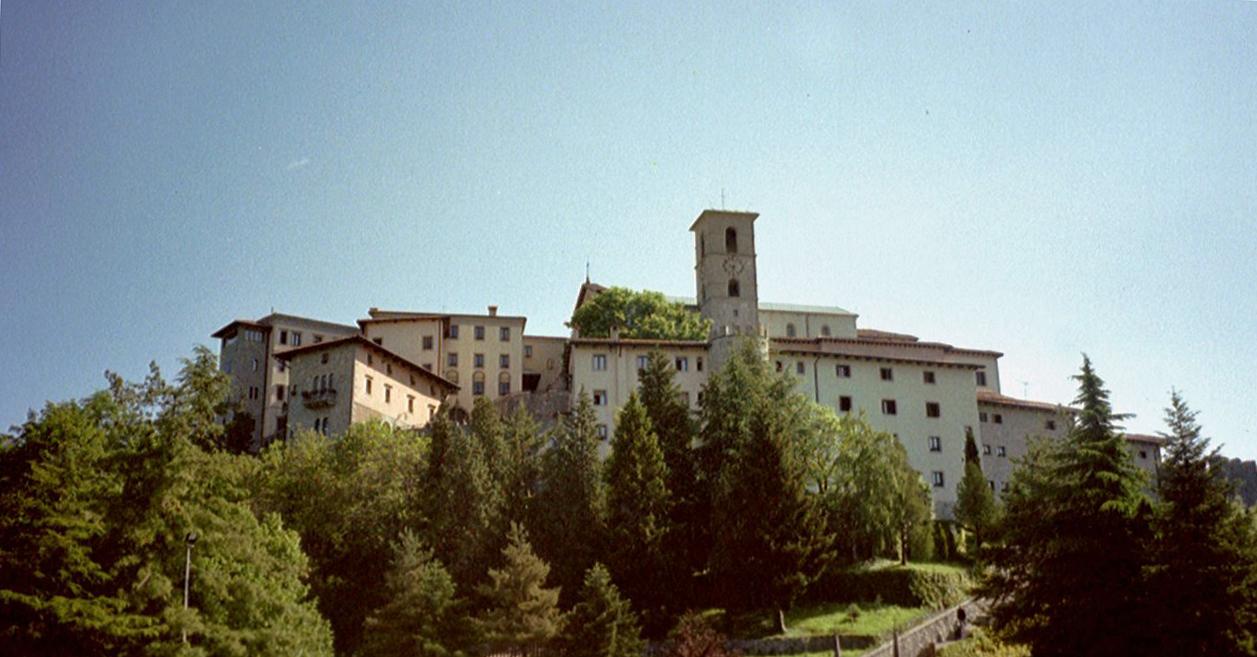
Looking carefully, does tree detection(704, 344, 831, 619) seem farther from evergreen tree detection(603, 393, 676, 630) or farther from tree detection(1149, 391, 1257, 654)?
tree detection(1149, 391, 1257, 654)

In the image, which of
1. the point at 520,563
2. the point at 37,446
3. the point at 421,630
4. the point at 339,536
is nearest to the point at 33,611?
the point at 37,446

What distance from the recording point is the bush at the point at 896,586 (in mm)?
49312

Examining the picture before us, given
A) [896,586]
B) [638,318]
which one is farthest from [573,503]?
[638,318]

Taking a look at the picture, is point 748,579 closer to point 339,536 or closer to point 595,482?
point 595,482

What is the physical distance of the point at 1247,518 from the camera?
33.2 m

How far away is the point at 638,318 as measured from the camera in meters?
87.9

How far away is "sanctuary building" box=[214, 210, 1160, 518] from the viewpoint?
77062mm

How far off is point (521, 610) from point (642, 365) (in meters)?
38.5

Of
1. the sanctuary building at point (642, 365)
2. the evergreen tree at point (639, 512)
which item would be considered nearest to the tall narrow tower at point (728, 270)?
the sanctuary building at point (642, 365)

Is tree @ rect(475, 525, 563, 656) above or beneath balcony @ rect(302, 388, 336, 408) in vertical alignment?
beneath

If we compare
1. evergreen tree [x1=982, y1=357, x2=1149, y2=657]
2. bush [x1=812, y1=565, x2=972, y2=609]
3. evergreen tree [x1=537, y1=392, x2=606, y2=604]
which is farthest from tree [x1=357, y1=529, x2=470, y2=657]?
evergreen tree [x1=982, y1=357, x2=1149, y2=657]

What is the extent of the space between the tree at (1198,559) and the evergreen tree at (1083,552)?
65 cm

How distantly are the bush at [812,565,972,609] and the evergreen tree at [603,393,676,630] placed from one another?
8.65m

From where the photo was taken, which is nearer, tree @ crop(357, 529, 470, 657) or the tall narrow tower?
tree @ crop(357, 529, 470, 657)
